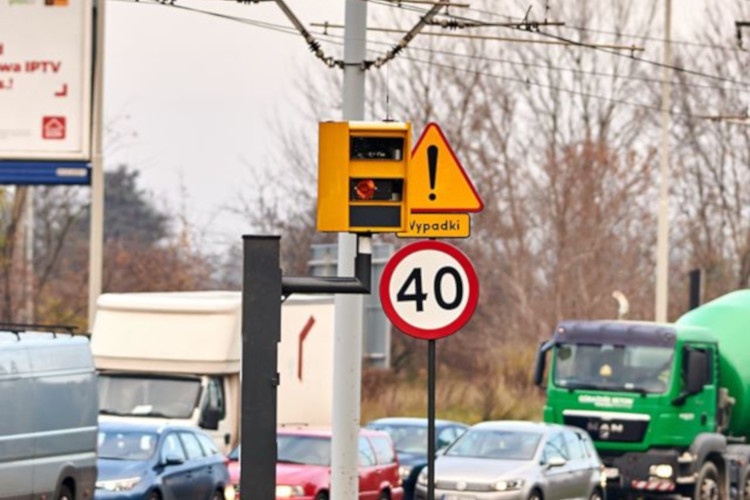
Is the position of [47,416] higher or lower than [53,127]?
lower

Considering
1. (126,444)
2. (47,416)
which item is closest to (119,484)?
(126,444)

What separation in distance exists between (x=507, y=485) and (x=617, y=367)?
4.70 m

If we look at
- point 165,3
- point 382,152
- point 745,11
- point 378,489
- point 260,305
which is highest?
point 745,11

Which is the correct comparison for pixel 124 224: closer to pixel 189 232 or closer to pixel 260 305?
pixel 189 232

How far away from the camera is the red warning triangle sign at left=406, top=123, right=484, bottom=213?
14656mm

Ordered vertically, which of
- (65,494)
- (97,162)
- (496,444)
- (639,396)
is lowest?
(65,494)

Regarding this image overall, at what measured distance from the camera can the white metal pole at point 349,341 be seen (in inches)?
758

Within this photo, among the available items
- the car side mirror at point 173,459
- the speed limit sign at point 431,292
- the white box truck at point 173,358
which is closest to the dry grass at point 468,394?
the white box truck at point 173,358

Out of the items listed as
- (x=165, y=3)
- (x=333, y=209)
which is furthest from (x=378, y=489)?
(x=333, y=209)

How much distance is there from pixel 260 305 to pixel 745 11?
48240mm

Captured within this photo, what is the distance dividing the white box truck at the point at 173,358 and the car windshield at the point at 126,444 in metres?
3.80

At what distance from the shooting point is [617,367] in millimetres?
30344

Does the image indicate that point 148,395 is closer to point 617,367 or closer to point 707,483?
point 617,367

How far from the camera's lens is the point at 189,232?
6012 cm
